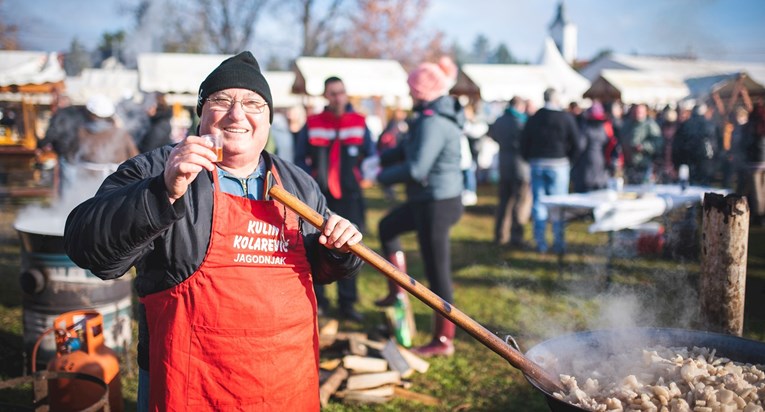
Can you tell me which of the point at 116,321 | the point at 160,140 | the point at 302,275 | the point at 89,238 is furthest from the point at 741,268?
the point at 160,140

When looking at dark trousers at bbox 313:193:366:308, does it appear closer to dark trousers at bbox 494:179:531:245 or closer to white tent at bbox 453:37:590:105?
dark trousers at bbox 494:179:531:245

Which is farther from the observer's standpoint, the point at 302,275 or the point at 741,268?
the point at 741,268

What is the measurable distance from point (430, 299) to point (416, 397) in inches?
86.2

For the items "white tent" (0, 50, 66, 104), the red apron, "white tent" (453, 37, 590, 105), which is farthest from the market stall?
"white tent" (453, 37, 590, 105)

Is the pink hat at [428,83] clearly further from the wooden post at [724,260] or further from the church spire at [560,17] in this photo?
the church spire at [560,17]

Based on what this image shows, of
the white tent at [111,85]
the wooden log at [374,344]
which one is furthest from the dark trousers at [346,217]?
the white tent at [111,85]

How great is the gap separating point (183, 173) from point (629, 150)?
36.0 feet

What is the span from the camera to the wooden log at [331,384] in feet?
12.9

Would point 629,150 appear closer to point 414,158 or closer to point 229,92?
point 414,158

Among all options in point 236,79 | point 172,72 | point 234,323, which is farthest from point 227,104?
point 172,72

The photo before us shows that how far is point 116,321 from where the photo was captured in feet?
14.4

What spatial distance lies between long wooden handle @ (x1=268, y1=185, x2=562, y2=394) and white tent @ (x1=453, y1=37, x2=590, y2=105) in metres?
14.8

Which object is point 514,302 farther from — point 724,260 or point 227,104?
point 227,104

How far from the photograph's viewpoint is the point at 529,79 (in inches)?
675
